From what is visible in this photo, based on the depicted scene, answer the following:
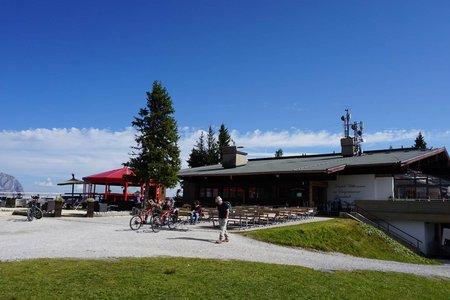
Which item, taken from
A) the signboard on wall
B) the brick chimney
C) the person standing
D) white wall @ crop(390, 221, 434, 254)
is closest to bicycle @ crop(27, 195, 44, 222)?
the person standing

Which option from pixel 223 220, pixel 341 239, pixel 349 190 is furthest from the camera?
pixel 349 190

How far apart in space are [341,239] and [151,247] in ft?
31.6

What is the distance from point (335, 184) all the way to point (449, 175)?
1364 centimetres

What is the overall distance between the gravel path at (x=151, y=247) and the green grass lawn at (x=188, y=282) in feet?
3.86

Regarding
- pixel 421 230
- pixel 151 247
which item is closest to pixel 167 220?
pixel 151 247

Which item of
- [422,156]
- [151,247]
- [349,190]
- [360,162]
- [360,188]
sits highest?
[422,156]

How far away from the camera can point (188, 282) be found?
329 inches

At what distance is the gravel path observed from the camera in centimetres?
1152

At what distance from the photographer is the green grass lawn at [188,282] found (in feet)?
25.0

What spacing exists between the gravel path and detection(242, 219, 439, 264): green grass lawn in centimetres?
110

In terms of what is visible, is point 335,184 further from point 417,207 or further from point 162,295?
point 162,295

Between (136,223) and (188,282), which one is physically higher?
(136,223)

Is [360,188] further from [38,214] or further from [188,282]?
[188,282]

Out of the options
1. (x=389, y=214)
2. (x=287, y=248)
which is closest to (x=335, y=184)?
(x=389, y=214)
